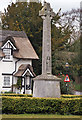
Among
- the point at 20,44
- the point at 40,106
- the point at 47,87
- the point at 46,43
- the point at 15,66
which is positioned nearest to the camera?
the point at 40,106

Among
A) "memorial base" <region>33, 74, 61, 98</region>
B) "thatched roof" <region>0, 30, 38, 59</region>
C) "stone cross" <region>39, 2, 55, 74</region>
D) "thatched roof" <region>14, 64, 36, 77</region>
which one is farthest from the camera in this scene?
"thatched roof" <region>0, 30, 38, 59</region>

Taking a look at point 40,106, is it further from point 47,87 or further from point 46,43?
point 46,43

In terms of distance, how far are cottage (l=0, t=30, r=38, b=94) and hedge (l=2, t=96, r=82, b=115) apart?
13.9m

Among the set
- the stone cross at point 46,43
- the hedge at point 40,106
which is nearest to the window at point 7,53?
the stone cross at point 46,43

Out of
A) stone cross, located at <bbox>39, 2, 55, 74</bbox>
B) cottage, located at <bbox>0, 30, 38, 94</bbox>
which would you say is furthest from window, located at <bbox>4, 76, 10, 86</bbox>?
stone cross, located at <bbox>39, 2, 55, 74</bbox>

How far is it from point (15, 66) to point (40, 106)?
15.5 meters

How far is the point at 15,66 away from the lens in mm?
27594

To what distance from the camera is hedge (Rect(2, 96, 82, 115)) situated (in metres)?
12.4

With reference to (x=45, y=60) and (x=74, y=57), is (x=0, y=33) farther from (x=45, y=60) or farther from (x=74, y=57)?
(x=45, y=60)

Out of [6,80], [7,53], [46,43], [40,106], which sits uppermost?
[7,53]

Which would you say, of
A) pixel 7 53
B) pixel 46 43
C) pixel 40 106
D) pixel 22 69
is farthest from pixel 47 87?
pixel 7 53

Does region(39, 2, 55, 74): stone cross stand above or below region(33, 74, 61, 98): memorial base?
above

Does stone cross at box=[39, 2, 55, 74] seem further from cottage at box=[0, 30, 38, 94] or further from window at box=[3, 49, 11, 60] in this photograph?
window at box=[3, 49, 11, 60]

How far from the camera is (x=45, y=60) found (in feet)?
46.6
